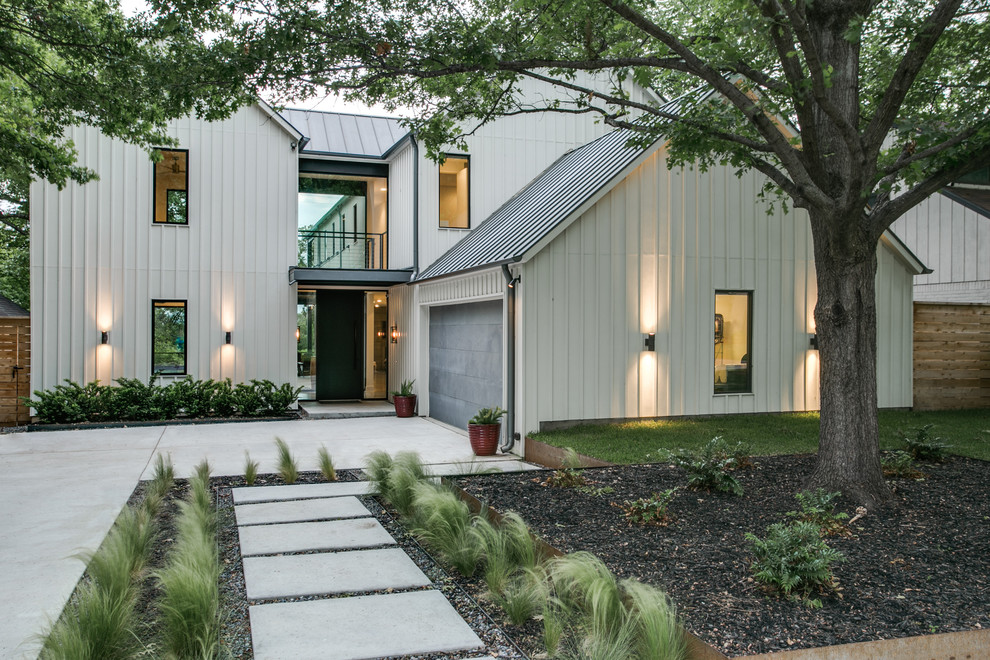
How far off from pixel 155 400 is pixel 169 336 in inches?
58.9

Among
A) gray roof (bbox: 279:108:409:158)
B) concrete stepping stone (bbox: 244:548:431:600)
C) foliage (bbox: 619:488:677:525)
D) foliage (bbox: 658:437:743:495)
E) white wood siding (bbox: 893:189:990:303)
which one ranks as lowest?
concrete stepping stone (bbox: 244:548:431:600)

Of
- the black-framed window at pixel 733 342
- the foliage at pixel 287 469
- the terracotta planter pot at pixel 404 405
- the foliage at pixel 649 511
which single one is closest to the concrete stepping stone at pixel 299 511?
the foliage at pixel 287 469

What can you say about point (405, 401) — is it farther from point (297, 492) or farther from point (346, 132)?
point (297, 492)

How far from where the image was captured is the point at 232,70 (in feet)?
18.7

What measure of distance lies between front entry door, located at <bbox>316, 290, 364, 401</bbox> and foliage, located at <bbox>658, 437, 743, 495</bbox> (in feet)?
40.2

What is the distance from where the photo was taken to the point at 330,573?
16.9ft

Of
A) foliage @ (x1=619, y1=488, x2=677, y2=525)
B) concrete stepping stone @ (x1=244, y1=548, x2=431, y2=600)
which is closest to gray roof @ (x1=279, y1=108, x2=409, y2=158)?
concrete stepping stone @ (x1=244, y1=548, x2=431, y2=600)

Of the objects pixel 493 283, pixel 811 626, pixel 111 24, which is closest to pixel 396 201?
pixel 493 283

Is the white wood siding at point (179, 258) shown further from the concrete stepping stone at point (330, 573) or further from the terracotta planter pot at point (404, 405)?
the concrete stepping stone at point (330, 573)

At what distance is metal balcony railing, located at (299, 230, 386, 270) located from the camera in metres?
17.6

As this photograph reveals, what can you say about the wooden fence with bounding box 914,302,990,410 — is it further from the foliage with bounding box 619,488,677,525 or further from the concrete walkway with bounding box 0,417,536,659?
the foliage with bounding box 619,488,677,525

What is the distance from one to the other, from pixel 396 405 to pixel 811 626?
38.9 ft

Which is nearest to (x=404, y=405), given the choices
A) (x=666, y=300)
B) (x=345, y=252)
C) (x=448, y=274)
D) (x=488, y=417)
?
(x=448, y=274)

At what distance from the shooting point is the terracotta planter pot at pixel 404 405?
49.0 feet
